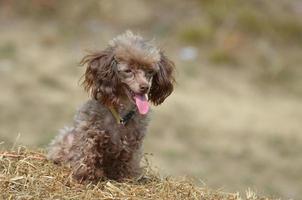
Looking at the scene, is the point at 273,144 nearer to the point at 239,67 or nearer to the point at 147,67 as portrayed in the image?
the point at 239,67

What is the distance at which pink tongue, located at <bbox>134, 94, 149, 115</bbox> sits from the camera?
250 inches

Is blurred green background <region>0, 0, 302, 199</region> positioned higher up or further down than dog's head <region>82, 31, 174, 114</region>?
higher up

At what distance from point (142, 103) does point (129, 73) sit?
237mm

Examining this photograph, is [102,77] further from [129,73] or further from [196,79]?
[196,79]

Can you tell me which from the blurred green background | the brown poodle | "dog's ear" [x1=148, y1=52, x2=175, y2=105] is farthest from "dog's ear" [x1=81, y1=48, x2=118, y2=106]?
the blurred green background

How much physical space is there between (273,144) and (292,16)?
6063 mm

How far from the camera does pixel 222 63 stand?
18.8 m

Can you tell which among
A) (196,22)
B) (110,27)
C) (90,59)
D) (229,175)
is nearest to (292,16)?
(196,22)

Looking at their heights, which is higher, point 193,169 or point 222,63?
point 222,63

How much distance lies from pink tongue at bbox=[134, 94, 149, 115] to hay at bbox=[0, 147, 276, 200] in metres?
0.54

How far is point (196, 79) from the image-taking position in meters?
17.9

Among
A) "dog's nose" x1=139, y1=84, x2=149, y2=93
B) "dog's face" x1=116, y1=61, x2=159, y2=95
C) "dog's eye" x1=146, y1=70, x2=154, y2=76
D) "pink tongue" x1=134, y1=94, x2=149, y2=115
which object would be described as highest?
"dog's eye" x1=146, y1=70, x2=154, y2=76

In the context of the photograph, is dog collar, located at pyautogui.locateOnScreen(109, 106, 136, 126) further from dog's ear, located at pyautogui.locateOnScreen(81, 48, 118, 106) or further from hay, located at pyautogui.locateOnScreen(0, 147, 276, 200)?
hay, located at pyautogui.locateOnScreen(0, 147, 276, 200)

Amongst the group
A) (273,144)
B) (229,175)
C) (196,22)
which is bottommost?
(229,175)
